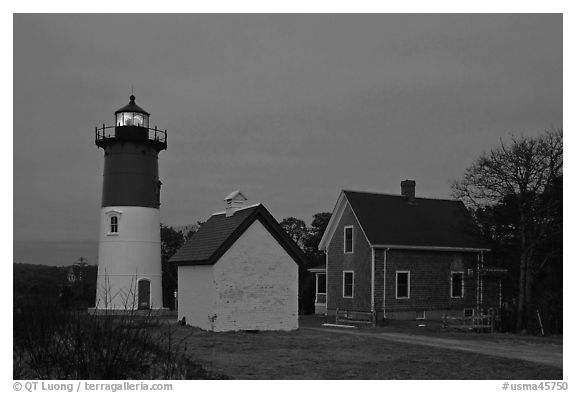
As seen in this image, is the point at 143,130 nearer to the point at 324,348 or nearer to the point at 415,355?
the point at 324,348

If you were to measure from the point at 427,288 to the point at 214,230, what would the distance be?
36.2 feet

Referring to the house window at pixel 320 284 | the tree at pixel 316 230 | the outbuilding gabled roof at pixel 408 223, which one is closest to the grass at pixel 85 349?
the outbuilding gabled roof at pixel 408 223

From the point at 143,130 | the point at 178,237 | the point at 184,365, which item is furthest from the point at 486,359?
the point at 178,237

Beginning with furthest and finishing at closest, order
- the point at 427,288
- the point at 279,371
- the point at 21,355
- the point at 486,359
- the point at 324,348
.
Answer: the point at 427,288 → the point at 324,348 → the point at 486,359 → the point at 279,371 → the point at 21,355

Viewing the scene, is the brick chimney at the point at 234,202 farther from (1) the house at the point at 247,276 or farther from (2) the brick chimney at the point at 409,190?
(2) the brick chimney at the point at 409,190

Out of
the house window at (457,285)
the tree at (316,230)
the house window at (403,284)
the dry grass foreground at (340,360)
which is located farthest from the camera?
the tree at (316,230)

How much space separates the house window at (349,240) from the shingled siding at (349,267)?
0.19 metres

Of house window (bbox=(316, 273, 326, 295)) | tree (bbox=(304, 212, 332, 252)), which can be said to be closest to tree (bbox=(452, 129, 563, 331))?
house window (bbox=(316, 273, 326, 295))

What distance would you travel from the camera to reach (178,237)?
47156 mm

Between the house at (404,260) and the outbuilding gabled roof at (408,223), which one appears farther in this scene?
the outbuilding gabled roof at (408,223)

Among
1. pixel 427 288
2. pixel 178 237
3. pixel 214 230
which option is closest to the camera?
pixel 214 230

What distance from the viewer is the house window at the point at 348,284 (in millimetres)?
30033

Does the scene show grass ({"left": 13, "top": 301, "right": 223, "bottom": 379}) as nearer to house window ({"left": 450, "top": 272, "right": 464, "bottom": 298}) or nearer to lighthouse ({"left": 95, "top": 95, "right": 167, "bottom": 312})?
lighthouse ({"left": 95, "top": 95, "right": 167, "bottom": 312})

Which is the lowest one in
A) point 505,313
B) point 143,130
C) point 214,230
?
point 505,313
